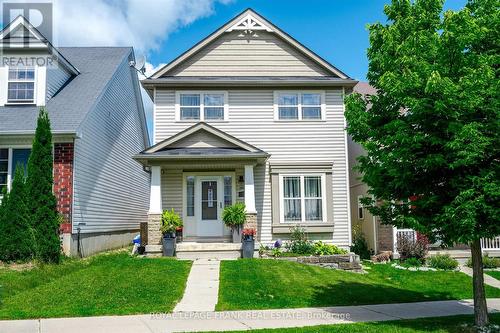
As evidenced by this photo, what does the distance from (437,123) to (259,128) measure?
9.83 m

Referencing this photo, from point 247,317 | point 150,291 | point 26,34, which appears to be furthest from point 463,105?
point 26,34

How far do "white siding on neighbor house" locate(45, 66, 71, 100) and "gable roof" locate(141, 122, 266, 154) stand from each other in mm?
4633

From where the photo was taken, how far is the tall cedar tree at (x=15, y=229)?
1311cm

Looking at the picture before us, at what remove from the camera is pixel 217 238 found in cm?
1630

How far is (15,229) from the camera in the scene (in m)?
13.2

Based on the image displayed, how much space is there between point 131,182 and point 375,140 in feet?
54.7

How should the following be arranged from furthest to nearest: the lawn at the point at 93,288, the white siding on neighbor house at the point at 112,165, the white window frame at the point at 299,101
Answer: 1. the white window frame at the point at 299,101
2. the white siding on neighbor house at the point at 112,165
3. the lawn at the point at 93,288

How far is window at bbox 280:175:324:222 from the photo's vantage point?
16.3 metres

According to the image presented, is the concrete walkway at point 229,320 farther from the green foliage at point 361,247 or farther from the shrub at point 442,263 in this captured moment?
the green foliage at point 361,247

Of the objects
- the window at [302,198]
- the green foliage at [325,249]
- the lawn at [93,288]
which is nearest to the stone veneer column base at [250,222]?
the window at [302,198]

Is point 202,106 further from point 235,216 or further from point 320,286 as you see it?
point 320,286

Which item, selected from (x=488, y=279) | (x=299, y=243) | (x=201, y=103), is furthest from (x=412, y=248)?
(x=201, y=103)

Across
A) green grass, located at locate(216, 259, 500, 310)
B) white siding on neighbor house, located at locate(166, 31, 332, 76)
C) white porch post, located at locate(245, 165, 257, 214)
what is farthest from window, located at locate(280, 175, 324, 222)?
white siding on neighbor house, located at locate(166, 31, 332, 76)

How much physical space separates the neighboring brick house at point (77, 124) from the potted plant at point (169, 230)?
293 centimetres
